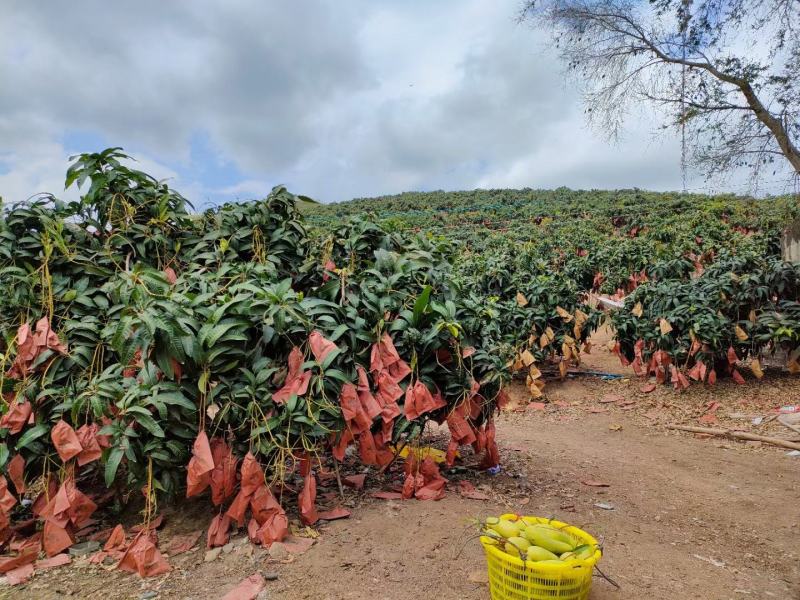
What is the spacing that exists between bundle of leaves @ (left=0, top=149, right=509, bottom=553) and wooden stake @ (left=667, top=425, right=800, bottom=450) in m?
2.32

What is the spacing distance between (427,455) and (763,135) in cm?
386

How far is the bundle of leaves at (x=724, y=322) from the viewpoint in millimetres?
5297

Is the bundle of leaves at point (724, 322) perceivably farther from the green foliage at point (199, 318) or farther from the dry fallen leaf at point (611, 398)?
the green foliage at point (199, 318)

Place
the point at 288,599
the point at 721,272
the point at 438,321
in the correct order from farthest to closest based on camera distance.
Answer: the point at 721,272
the point at 438,321
the point at 288,599

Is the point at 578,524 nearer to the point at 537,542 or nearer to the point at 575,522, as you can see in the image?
the point at 575,522

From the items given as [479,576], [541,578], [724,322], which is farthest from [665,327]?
[541,578]

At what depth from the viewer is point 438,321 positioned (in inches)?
118

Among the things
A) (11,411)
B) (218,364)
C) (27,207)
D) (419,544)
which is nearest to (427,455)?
(419,544)

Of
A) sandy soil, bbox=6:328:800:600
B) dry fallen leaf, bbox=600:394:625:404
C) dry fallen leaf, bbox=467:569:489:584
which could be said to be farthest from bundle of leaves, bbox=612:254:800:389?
dry fallen leaf, bbox=467:569:489:584

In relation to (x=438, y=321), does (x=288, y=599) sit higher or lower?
lower

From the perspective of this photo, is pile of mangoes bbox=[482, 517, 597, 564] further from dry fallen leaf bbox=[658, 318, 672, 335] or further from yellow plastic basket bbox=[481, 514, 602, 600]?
dry fallen leaf bbox=[658, 318, 672, 335]

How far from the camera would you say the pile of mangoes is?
75.7 inches

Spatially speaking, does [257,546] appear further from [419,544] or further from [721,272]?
[721,272]

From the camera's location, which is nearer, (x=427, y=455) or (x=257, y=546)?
(x=257, y=546)
